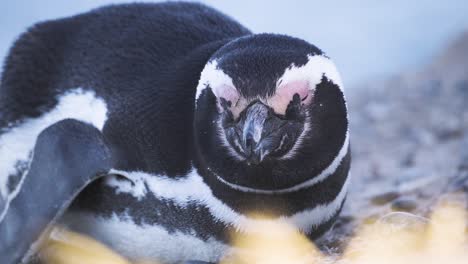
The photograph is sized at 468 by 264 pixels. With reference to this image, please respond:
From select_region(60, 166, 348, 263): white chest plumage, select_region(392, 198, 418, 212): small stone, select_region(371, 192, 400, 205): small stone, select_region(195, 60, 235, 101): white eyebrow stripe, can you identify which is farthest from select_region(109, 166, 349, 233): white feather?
select_region(371, 192, 400, 205): small stone

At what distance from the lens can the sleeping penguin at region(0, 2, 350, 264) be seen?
7.71 feet

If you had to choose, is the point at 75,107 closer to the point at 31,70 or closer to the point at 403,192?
the point at 31,70

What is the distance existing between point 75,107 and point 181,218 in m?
0.57

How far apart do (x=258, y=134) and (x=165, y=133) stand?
0.48 meters

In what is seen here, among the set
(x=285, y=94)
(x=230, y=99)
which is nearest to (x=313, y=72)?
(x=285, y=94)

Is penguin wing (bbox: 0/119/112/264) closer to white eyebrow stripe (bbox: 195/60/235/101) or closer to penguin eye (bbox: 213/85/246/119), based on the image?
white eyebrow stripe (bbox: 195/60/235/101)

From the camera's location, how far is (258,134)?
2.24 m

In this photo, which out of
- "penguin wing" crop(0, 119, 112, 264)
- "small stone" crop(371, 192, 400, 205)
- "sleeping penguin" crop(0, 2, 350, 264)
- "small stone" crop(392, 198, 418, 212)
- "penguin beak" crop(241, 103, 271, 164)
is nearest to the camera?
"penguin beak" crop(241, 103, 271, 164)

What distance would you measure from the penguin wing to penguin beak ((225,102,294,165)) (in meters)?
0.60

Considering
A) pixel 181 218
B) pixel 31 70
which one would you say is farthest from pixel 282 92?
pixel 31 70

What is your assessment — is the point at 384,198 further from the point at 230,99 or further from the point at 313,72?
the point at 230,99

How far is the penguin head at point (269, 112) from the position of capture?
7.49 ft

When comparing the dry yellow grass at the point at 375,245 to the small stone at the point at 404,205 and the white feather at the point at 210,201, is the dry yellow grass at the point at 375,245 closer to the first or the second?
the white feather at the point at 210,201

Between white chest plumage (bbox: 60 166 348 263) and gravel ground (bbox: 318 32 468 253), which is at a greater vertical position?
gravel ground (bbox: 318 32 468 253)
